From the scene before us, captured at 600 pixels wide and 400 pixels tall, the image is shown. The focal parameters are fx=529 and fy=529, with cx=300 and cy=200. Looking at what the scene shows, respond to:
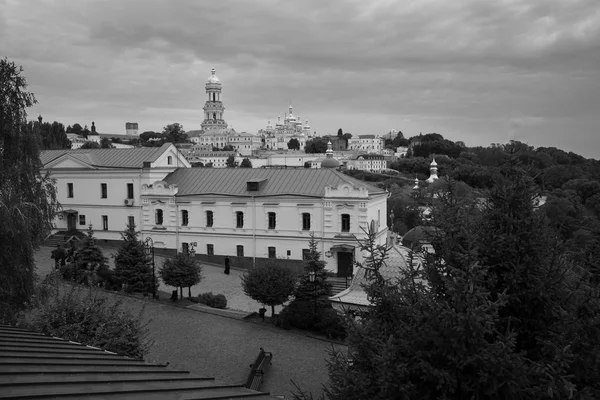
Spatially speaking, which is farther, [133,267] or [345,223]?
[345,223]

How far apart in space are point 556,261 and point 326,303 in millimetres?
16016

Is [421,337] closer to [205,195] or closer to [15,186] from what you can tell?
[15,186]

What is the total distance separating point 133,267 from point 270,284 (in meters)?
7.87

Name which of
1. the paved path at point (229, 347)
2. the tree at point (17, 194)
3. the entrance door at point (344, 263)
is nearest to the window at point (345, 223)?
the entrance door at point (344, 263)

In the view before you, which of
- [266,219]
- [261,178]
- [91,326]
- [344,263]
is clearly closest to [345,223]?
[344,263]

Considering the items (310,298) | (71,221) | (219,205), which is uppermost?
(219,205)

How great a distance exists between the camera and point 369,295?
8.56 m

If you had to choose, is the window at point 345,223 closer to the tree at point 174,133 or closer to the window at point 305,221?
the window at point 305,221

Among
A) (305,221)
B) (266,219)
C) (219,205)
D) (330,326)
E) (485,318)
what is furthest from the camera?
(219,205)

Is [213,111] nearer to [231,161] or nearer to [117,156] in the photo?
[231,161]

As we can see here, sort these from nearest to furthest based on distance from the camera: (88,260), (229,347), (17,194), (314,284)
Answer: (17,194)
(229,347)
(314,284)
(88,260)

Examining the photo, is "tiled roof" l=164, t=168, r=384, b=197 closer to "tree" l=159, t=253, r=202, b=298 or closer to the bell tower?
"tree" l=159, t=253, r=202, b=298

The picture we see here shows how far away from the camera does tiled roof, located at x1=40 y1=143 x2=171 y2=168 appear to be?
4006 centimetres

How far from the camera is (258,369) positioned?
17312mm
